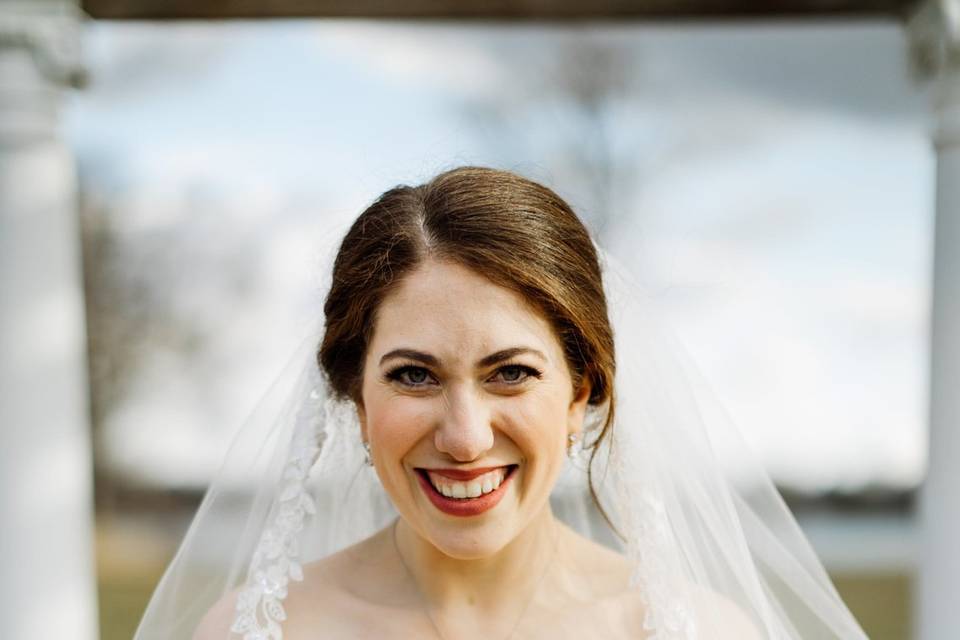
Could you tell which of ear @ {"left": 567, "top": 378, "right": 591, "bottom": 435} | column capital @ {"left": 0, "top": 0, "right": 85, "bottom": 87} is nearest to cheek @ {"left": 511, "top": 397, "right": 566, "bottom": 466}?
ear @ {"left": 567, "top": 378, "right": 591, "bottom": 435}

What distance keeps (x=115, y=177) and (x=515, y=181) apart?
259 inches

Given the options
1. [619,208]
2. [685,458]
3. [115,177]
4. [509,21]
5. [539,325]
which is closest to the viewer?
[539,325]

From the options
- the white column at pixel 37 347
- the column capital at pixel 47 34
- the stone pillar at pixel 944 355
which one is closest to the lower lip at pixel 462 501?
the white column at pixel 37 347

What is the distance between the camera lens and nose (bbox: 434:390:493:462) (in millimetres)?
1472

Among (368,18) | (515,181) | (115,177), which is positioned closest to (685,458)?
(515,181)

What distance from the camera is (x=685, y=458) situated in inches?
75.7

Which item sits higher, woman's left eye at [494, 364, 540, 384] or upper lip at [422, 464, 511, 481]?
woman's left eye at [494, 364, 540, 384]

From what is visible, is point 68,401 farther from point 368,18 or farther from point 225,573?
point 368,18

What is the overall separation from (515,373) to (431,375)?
0.14 m

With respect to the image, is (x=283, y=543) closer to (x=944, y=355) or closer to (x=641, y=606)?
(x=641, y=606)

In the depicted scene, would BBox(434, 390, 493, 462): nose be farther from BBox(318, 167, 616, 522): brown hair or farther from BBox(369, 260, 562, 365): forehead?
BBox(318, 167, 616, 522): brown hair

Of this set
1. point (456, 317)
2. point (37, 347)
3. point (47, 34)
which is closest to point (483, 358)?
point (456, 317)

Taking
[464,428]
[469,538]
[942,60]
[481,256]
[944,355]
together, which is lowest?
[469,538]

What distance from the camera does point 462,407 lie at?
148 cm
